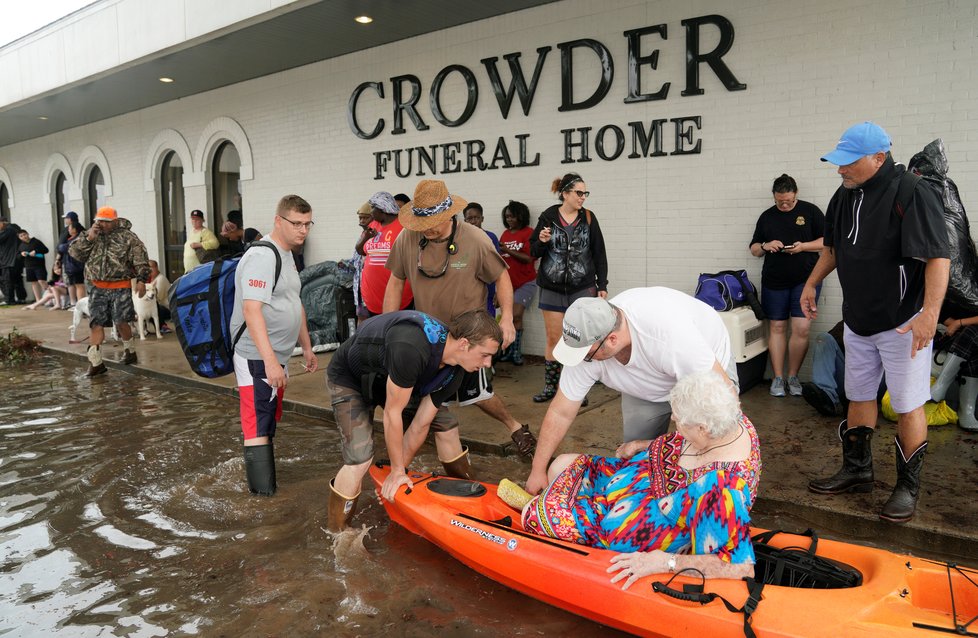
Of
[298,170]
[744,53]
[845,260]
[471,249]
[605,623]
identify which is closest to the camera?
[605,623]

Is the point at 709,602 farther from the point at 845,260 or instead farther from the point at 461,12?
the point at 461,12

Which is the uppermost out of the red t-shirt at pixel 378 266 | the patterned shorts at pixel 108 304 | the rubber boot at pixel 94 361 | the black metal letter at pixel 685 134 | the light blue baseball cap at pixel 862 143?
the black metal letter at pixel 685 134

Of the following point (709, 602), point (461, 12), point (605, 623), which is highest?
point (461, 12)

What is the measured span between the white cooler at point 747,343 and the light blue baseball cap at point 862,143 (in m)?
2.30

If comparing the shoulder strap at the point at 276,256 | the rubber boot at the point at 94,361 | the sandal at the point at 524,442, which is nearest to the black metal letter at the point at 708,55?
the sandal at the point at 524,442

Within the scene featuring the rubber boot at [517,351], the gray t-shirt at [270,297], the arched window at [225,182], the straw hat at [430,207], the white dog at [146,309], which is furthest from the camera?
the arched window at [225,182]

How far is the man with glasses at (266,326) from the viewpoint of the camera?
14.6ft

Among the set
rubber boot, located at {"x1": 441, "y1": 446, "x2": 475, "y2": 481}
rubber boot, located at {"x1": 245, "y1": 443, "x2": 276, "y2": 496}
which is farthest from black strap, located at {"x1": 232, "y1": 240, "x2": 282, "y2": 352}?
rubber boot, located at {"x1": 441, "y1": 446, "x2": 475, "y2": 481}

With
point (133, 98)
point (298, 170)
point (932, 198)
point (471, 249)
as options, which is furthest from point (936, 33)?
point (133, 98)

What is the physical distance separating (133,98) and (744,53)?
453 inches

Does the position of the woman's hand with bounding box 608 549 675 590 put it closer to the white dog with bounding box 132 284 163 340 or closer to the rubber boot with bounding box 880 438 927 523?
the rubber boot with bounding box 880 438 927 523

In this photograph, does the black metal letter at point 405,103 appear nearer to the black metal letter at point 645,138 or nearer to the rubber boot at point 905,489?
the black metal letter at point 645,138

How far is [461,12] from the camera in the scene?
8414mm

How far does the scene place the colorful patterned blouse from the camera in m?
2.80
